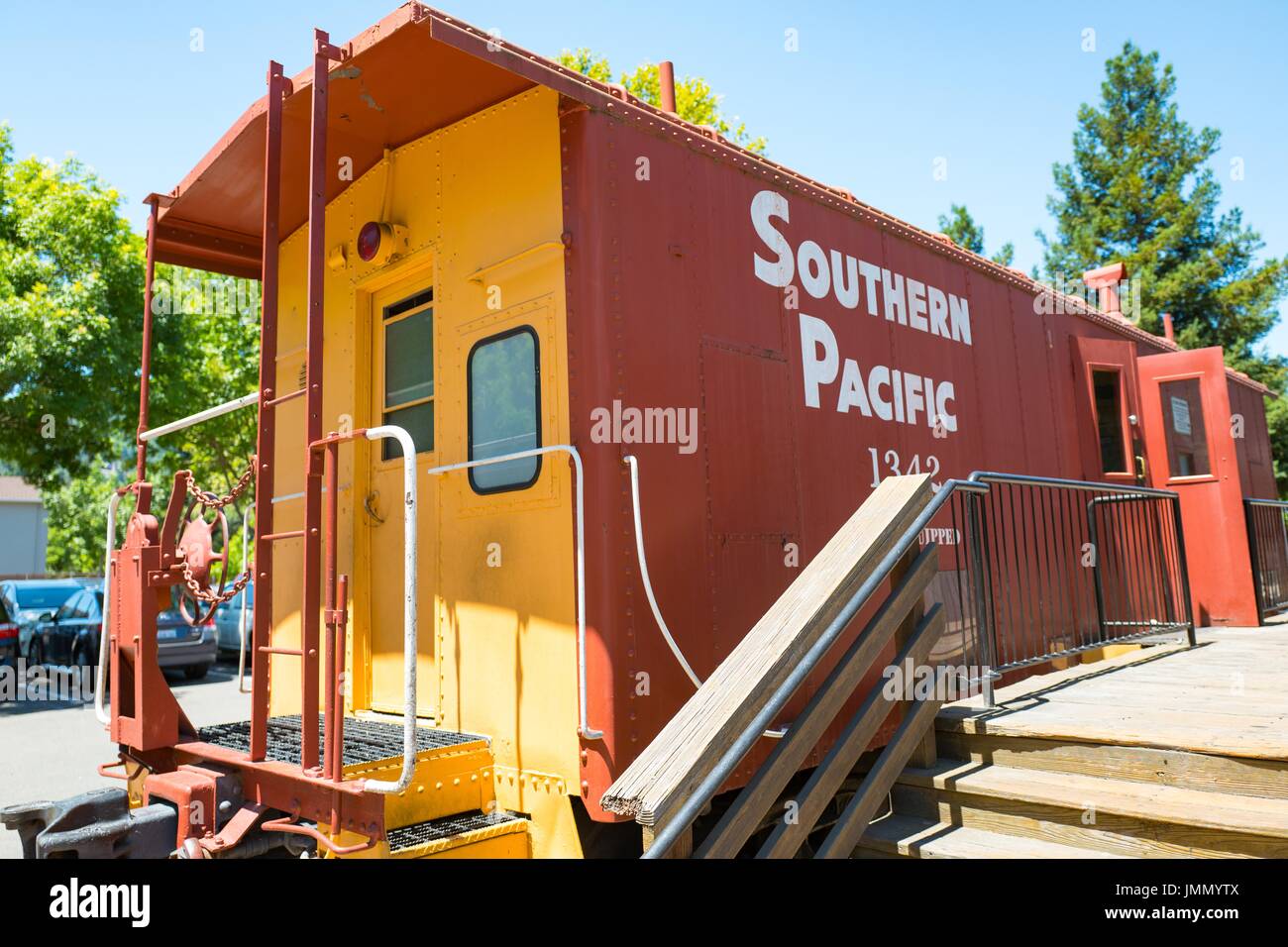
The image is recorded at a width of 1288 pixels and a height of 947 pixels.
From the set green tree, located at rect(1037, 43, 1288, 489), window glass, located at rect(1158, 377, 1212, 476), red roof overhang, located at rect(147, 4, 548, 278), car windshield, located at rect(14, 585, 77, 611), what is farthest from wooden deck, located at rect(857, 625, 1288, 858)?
green tree, located at rect(1037, 43, 1288, 489)

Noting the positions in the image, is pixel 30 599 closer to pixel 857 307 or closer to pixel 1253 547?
pixel 857 307

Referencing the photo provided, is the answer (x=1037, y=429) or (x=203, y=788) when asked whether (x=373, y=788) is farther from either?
(x=1037, y=429)

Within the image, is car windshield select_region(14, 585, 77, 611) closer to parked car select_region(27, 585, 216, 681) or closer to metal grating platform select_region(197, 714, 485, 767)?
parked car select_region(27, 585, 216, 681)

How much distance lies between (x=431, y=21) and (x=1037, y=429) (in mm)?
5345

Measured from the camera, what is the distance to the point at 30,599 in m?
13.6

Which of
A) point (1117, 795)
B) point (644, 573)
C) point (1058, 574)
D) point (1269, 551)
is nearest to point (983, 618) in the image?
point (1117, 795)

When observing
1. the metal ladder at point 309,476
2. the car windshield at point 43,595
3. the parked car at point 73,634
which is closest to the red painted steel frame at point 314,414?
the metal ladder at point 309,476

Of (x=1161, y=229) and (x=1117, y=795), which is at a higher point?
(x=1161, y=229)

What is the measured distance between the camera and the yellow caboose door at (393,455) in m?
4.78

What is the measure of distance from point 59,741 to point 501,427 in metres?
8.71

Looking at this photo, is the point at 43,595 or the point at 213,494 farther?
the point at 43,595

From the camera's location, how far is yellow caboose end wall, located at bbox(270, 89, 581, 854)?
3.73m
